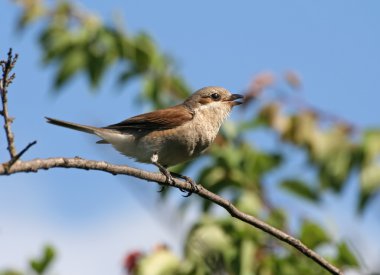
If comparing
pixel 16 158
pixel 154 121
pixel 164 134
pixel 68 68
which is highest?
pixel 68 68

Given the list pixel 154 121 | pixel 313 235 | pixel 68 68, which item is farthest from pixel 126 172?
pixel 68 68

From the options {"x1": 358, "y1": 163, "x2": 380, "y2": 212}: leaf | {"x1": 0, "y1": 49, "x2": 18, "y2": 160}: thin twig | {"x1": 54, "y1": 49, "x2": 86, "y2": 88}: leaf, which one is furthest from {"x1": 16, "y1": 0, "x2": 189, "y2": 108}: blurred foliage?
{"x1": 0, "y1": 49, "x2": 18, "y2": 160}: thin twig

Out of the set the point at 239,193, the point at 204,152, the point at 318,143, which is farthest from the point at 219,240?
the point at 318,143

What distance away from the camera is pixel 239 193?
22.8 feet

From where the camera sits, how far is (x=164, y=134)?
7230 millimetres

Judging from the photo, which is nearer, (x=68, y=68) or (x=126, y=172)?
(x=126, y=172)

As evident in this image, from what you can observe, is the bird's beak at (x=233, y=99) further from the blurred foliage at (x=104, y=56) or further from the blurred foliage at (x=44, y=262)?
the blurred foliage at (x=44, y=262)

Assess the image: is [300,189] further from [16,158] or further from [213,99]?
[16,158]

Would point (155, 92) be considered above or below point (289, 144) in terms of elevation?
above

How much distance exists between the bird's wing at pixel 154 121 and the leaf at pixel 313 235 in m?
1.95

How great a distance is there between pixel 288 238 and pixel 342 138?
3938mm

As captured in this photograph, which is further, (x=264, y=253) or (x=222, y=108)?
(x=222, y=108)

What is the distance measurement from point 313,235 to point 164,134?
1.98 metres

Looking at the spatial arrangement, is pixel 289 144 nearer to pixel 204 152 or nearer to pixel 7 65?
pixel 204 152
